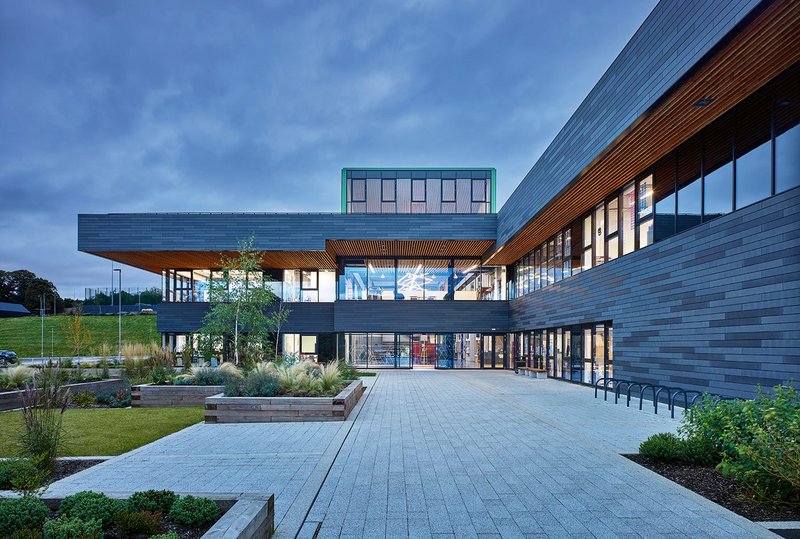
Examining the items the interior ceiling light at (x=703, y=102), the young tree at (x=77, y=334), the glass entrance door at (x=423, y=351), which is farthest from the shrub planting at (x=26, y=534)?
the glass entrance door at (x=423, y=351)

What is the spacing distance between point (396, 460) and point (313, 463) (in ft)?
3.76

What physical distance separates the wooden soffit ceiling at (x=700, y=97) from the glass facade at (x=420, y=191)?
1158cm

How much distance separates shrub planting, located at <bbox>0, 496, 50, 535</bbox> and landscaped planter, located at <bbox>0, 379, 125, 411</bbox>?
10.6 meters

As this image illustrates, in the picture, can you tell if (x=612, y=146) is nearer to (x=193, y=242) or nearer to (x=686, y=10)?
(x=686, y=10)

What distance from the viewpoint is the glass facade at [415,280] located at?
99.6 ft

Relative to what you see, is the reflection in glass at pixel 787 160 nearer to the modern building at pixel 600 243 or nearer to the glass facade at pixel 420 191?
the modern building at pixel 600 243

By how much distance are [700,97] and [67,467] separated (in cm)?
1239

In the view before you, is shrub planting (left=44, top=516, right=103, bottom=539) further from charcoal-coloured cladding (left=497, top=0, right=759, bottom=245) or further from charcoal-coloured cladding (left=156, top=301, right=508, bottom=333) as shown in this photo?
charcoal-coloured cladding (left=156, top=301, right=508, bottom=333)

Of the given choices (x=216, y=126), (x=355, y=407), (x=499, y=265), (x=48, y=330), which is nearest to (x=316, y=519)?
(x=355, y=407)

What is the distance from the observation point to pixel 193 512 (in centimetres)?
383

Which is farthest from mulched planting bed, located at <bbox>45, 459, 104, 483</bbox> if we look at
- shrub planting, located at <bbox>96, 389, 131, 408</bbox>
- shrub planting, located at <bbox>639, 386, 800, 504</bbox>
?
shrub planting, located at <bbox>639, 386, 800, 504</bbox>

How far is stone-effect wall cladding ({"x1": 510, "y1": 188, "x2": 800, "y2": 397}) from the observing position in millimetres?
8883

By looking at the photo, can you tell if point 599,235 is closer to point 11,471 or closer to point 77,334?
point 11,471

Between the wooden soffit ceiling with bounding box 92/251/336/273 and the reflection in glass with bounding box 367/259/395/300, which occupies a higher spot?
the wooden soffit ceiling with bounding box 92/251/336/273
